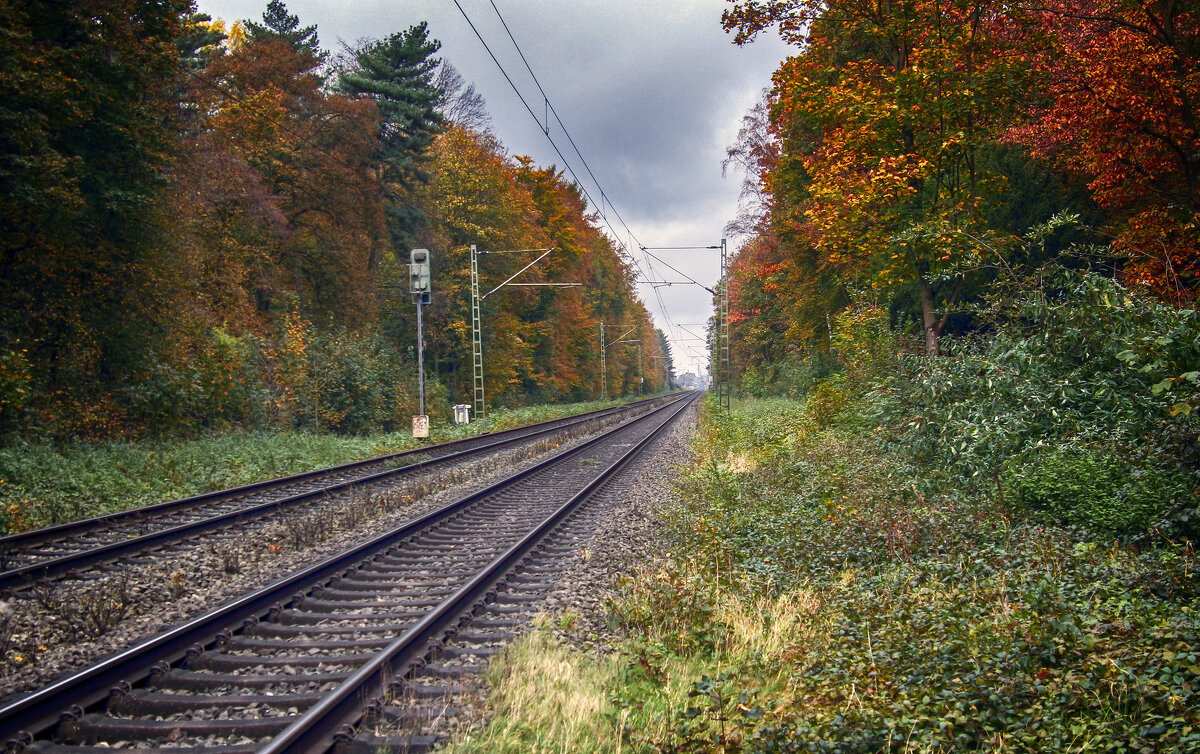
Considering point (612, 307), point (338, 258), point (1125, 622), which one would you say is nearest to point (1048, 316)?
point (1125, 622)

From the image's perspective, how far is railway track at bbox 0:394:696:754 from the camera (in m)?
3.80

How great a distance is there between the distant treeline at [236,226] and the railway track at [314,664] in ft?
30.7

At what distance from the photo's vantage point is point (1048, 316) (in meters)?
8.12

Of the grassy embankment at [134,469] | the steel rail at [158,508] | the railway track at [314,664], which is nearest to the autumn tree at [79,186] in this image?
the grassy embankment at [134,469]

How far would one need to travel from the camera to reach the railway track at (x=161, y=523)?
23.5ft

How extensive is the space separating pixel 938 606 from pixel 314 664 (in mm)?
4258

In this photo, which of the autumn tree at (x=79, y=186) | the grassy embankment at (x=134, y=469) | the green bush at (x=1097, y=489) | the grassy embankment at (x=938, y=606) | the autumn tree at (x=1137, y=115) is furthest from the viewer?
the autumn tree at (x=79, y=186)

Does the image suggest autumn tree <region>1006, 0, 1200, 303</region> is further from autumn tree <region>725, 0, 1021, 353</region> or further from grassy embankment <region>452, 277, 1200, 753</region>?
grassy embankment <region>452, 277, 1200, 753</region>

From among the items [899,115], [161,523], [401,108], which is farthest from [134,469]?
[401,108]

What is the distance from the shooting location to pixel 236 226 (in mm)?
23453

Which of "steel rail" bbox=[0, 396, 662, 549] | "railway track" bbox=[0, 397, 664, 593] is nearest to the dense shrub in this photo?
"railway track" bbox=[0, 397, 664, 593]

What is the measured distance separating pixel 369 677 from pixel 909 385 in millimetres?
8738

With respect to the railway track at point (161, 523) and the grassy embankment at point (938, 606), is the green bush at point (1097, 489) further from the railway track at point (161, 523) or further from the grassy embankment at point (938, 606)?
the railway track at point (161, 523)

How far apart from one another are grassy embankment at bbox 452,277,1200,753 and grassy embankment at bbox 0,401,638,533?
8.44 metres
